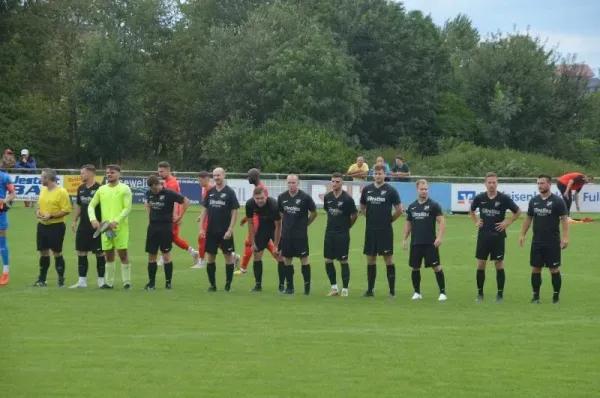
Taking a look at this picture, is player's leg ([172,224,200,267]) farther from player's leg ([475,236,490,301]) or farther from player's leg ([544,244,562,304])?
player's leg ([544,244,562,304])

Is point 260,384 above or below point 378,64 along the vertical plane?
below

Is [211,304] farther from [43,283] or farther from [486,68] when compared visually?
[486,68]

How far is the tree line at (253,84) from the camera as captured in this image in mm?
58219

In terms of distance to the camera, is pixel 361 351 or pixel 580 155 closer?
pixel 361 351

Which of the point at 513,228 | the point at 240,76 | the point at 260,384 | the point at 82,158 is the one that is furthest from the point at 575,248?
the point at 82,158

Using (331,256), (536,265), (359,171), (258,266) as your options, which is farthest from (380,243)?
(359,171)

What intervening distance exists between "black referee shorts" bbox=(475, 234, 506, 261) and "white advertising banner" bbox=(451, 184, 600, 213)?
20.9 m

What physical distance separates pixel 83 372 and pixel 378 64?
5655 cm

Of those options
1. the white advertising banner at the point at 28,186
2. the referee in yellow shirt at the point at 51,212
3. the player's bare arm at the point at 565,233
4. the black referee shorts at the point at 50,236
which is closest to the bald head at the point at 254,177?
the referee in yellow shirt at the point at 51,212

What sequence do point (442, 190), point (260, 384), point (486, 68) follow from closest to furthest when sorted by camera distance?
point (260, 384) < point (442, 190) < point (486, 68)

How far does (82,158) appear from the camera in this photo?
2429 inches

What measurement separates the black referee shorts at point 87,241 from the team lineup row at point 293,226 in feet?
0.05

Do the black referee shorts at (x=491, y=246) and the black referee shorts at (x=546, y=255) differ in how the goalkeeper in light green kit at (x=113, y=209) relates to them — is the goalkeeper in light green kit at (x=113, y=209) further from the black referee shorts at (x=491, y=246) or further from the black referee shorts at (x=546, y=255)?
the black referee shorts at (x=546, y=255)

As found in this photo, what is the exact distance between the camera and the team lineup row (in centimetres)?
1667
